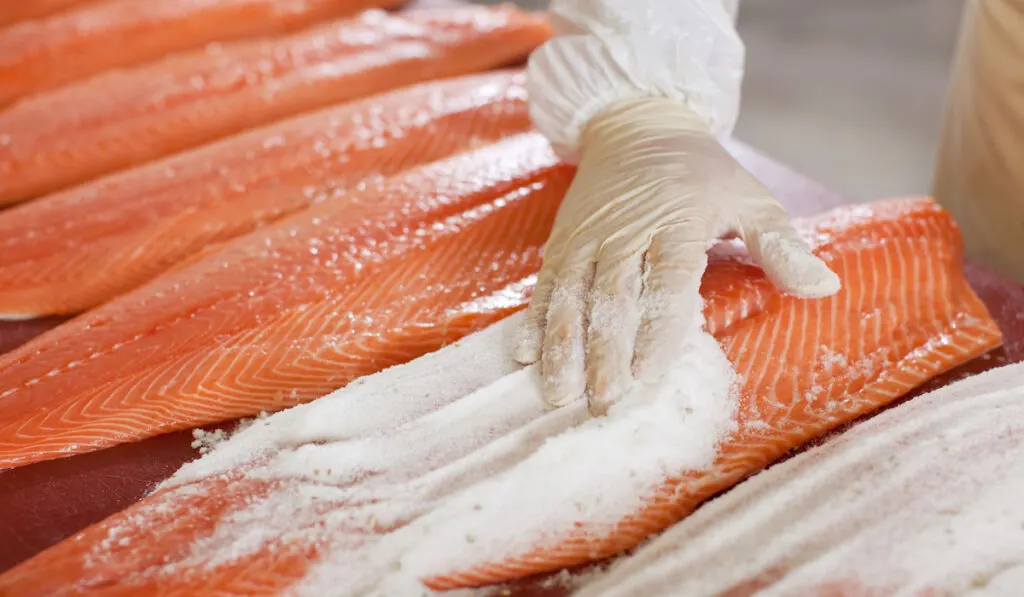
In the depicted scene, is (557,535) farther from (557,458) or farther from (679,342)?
(679,342)

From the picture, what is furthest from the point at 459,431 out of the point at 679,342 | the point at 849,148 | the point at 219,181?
the point at 849,148

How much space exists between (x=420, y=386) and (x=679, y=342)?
0.59 m

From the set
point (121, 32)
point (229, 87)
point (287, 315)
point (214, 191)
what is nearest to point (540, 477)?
point (287, 315)

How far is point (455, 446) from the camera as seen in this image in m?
1.81

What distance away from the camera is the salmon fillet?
1.65m

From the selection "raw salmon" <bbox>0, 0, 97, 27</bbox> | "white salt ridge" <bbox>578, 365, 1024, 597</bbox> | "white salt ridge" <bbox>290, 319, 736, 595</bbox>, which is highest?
"raw salmon" <bbox>0, 0, 97, 27</bbox>

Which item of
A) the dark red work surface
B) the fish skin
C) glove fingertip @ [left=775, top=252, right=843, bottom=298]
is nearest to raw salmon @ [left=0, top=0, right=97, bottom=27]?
the fish skin

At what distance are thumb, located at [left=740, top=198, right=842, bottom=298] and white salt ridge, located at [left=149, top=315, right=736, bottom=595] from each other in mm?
233

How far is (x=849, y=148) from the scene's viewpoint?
5.40 metres

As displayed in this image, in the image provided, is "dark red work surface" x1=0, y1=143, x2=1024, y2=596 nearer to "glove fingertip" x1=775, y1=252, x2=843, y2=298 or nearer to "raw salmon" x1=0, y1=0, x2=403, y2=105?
"glove fingertip" x1=775, y1=252, x2=843, y2=298

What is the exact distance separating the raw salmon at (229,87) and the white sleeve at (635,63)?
4.24 feet

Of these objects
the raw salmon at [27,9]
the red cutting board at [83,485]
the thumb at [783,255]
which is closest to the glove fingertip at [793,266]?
the thumb at [783,255]

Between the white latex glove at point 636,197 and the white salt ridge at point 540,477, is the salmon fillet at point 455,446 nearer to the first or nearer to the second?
the white salt ridge at point 540,477

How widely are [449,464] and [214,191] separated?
1522 mm
